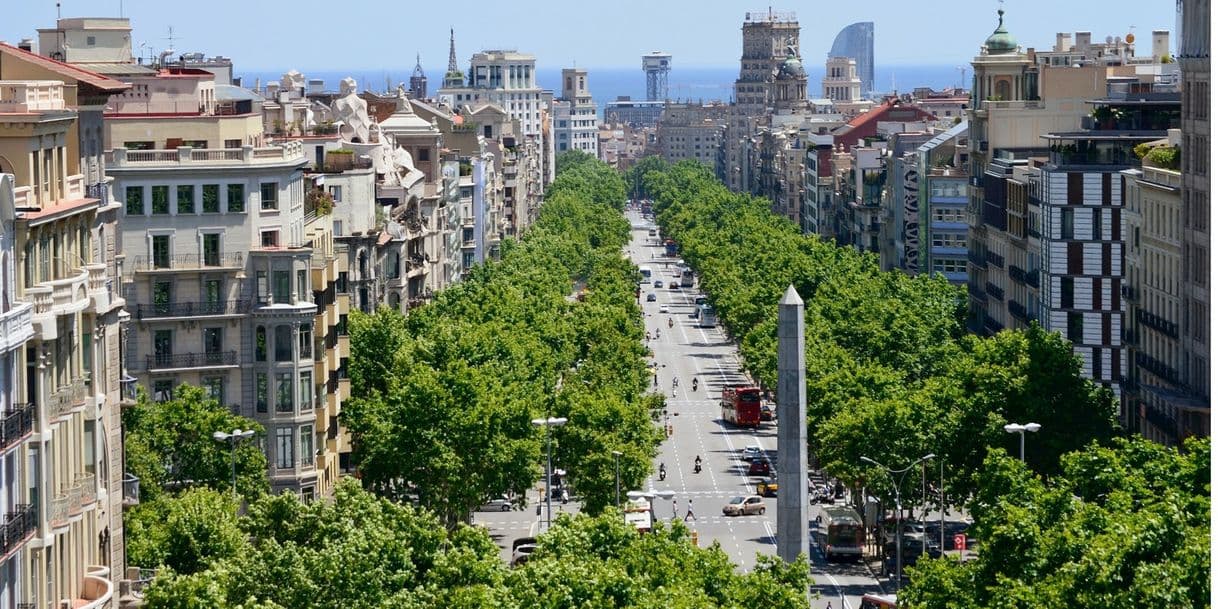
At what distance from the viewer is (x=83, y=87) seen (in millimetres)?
69000

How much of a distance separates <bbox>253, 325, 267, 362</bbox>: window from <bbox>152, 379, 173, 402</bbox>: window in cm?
410

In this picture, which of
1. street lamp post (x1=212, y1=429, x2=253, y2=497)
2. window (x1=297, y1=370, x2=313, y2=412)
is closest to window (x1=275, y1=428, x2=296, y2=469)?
window (x1=297, y1=370, x2=313, y2=412)

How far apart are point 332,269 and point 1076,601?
6285 cm

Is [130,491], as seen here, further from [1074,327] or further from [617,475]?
[1074,327]

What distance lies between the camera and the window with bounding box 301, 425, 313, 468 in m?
120

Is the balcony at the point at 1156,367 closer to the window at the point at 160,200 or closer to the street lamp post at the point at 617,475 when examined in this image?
the street lamp post at the point at 617,475

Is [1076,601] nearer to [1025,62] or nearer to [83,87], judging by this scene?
[83,87]

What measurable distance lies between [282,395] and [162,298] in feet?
22.8

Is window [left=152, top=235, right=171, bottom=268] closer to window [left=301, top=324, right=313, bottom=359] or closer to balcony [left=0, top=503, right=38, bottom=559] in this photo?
window [left=301, top=324, right=313, bottom=359]

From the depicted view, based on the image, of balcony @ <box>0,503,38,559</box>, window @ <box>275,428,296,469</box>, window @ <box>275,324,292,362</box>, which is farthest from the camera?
window @ <box>275,428,296,469</box>

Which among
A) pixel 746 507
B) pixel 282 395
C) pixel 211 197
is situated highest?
pixel 211 197

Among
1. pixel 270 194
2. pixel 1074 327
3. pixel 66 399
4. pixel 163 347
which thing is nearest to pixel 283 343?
pixel 163 347

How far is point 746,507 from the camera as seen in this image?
460 feet

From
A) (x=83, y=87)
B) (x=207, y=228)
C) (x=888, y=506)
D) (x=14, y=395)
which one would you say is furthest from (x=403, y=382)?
(x=14, y=395)
